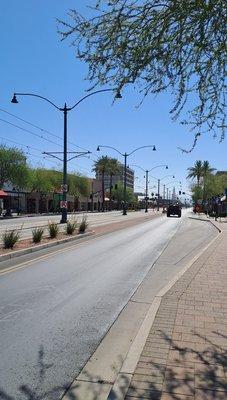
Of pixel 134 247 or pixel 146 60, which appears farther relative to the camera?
pixel 134 247

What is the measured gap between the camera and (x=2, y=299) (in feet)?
30.3

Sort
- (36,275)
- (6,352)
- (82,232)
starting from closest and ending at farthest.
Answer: (6,352)
(36,275)
(82,232)

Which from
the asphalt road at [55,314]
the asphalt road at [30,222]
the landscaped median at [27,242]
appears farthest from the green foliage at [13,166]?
the asphalt road at [55,314]

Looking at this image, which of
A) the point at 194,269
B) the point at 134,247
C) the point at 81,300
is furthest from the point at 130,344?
the point at 134,247

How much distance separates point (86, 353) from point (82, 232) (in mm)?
21017

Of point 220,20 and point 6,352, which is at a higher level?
point 220,20

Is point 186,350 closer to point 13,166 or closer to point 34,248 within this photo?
point 34,248

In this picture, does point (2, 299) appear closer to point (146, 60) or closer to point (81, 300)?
point (81, 300)

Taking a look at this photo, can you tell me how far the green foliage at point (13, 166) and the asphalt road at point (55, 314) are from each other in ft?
178

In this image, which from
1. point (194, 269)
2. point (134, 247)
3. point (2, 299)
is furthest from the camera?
point (134, 247)

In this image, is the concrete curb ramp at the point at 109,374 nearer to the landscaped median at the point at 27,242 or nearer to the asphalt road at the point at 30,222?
the landscaped median at the point at 27,242

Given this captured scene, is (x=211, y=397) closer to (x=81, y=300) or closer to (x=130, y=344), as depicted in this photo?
(x=130, y=344)

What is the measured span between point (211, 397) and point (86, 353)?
6.55ft

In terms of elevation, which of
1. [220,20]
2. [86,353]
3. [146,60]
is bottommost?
[86,353]
